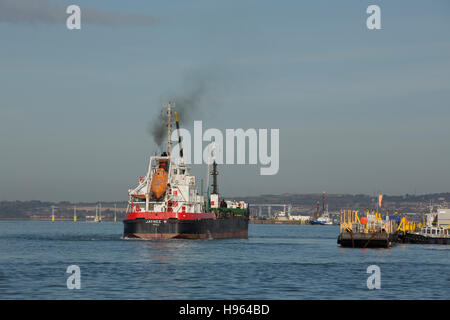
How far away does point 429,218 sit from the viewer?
149 meters

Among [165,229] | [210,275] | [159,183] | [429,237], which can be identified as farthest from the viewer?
[429,237]

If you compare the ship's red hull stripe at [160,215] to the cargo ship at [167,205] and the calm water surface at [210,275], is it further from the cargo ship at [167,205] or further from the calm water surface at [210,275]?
the calm water surface at [210,275]

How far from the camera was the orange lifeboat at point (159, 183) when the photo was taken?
108 m

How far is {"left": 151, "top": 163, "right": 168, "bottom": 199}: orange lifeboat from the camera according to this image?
108000 millimetres

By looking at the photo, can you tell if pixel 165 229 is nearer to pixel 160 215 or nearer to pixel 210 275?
pixel 160 215

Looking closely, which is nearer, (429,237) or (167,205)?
(167,205)

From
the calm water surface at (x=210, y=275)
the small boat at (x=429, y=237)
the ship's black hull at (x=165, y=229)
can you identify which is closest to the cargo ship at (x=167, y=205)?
the ship's black hull at (x=165, y=229)

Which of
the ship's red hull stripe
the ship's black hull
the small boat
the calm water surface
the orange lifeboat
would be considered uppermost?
the orange lifeboat

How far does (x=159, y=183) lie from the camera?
355 ft

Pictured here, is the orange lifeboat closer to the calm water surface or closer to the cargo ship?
the cargo ship

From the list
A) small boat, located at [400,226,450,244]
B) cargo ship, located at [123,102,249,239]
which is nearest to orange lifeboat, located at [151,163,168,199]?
cargo ship, located at [123,102,249,239]

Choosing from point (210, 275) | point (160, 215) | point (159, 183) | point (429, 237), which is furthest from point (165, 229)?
point (210, 275)
